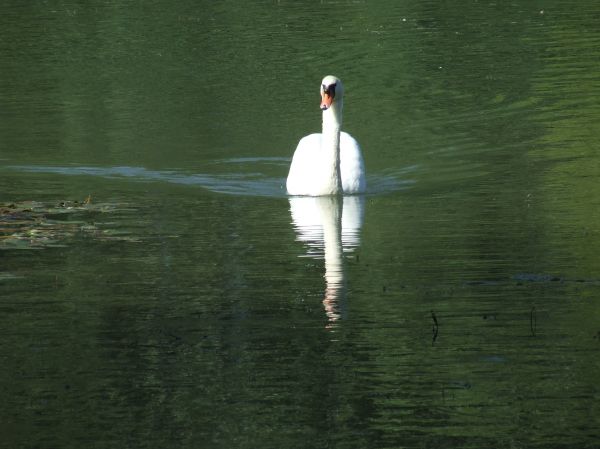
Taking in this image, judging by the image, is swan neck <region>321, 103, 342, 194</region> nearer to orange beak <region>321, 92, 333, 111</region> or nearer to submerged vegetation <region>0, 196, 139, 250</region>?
orange beak <region>321, 92, 333, 111</region>

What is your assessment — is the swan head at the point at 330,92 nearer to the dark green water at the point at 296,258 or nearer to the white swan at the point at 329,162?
the white swan at the point at 329,162

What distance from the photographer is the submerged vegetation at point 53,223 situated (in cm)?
1397

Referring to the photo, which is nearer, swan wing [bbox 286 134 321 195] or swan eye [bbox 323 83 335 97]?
swan wing [bbox 286 134 321 195]

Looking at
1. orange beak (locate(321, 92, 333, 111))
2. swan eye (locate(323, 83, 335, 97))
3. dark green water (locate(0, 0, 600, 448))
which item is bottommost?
dark green water (locate(0, 0, 600, 448))

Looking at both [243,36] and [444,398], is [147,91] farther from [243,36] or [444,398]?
[444,398]

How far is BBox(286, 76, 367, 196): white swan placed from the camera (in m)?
17.5

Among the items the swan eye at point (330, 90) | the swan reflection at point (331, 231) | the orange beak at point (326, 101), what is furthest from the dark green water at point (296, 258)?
the swan eye at point (330, 90)

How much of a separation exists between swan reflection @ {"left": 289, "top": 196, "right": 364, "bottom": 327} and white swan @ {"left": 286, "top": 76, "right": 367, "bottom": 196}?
16 centimetres

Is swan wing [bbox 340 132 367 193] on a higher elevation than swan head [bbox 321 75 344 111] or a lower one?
lower

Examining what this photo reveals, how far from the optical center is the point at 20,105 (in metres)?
26.1

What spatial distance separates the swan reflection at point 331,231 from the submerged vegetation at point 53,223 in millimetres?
1660

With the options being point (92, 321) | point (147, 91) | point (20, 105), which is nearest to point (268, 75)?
point (147, 91)

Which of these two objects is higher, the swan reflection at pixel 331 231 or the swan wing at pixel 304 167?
the swan wing at pixel 304 167

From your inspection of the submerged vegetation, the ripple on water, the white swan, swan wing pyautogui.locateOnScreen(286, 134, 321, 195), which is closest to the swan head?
the white swan
